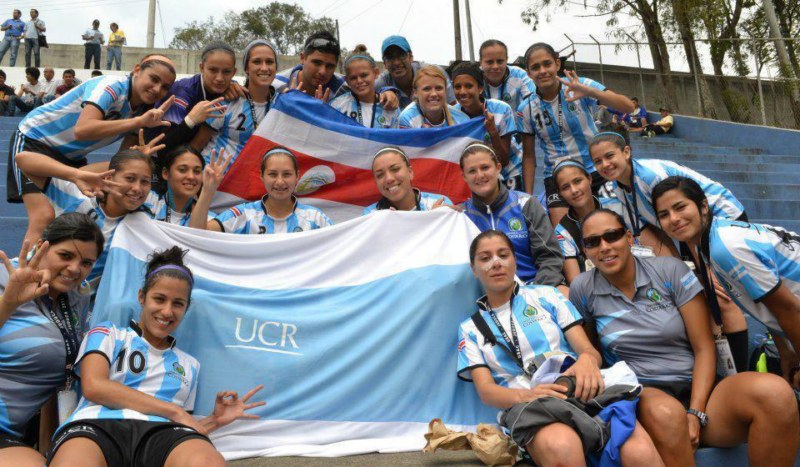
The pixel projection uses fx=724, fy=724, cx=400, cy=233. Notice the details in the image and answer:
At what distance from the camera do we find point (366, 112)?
5.91 meters

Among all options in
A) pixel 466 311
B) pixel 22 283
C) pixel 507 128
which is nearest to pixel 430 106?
pixel 507 128

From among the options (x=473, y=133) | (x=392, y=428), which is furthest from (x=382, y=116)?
(x=392, y=428)

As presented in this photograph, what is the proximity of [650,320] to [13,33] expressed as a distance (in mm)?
20416

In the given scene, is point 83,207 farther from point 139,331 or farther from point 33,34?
point 33,34

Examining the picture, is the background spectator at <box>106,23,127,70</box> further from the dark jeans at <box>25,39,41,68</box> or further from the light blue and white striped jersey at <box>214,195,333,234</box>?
the light blue and white striped jersey at <box>214,195,333,234</box>

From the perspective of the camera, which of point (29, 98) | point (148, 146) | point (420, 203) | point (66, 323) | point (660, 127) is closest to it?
point (66, 323)

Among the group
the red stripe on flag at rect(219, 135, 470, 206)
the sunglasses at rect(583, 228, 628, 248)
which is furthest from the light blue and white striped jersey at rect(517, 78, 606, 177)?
the sunglasses at rect(583, 228, 628, 248)

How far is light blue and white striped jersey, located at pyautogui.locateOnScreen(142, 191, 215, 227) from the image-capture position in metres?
4.74

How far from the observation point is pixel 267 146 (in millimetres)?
5426

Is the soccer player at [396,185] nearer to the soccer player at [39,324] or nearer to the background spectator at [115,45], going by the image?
the soccer player at [39,324]

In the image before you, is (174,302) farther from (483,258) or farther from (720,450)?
(720,450)

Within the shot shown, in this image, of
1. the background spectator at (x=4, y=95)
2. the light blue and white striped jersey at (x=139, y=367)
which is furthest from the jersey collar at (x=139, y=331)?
the background spectator at (x=4, y=95)

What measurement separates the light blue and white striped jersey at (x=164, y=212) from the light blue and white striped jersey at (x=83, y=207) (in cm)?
39

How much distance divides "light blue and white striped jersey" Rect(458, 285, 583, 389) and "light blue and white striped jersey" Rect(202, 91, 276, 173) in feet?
8.35
